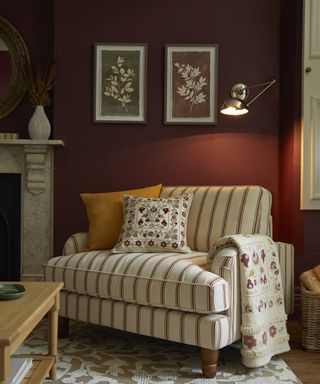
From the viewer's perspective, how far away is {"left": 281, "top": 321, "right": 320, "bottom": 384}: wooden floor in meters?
2.18

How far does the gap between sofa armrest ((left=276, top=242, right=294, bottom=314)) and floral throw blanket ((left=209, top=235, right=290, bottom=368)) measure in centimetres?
54

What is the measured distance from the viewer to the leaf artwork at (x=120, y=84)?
11.8 ft

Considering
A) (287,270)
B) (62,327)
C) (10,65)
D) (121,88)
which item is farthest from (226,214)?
(10,65)

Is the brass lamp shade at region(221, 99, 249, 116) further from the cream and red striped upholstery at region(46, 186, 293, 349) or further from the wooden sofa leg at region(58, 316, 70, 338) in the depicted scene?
the wooden sofa leg at region(58, 316, 70, 338)

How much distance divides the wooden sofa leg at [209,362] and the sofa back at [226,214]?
84cm

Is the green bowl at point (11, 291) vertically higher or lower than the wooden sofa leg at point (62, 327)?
higher

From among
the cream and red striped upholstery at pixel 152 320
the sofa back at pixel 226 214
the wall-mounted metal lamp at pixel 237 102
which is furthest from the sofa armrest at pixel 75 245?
the wall-mounted metal lamp at pixel 237 102

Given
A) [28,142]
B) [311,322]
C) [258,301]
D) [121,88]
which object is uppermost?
[121,88]

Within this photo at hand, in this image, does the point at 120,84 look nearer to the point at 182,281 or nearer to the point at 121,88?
the point at 121,88

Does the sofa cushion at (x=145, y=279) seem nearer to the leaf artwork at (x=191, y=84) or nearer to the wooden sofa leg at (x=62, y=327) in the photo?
the wooden sofa leg at (x=62, y=327)

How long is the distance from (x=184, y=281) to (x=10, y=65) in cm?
237

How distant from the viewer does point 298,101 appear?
3133mm

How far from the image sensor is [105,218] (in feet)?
9.71

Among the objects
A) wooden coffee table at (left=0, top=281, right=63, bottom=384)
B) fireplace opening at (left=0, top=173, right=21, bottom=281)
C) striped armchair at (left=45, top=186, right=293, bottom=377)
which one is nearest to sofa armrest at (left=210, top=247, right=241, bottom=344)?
striped armchair at (left=45, top=186, right=293, bottom=377)
